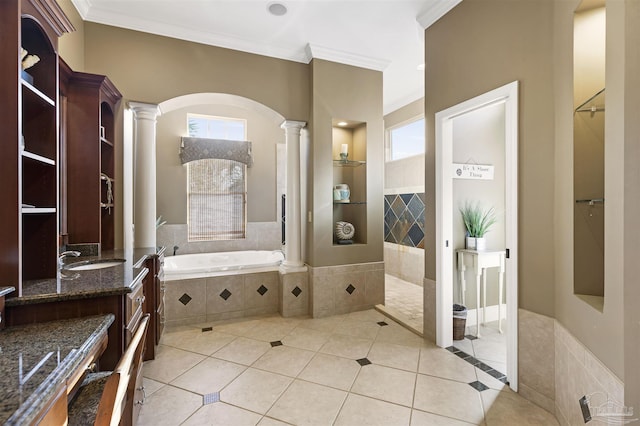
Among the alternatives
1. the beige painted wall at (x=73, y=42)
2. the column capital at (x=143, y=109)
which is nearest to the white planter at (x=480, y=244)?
the column capital at (x=143, y=109)

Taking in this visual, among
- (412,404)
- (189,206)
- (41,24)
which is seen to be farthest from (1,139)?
(189,206)

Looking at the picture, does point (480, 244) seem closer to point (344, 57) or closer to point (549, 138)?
point (549, 138)

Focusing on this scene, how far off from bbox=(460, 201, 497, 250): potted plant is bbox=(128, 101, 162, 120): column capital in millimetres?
3291

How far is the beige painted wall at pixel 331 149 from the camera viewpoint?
341 cm

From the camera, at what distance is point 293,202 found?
138 inches

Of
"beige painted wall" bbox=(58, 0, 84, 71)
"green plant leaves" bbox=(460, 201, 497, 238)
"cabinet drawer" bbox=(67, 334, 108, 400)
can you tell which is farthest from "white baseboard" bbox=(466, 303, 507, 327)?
"beige painted wall" bbox=(58, 0, 84, 71)

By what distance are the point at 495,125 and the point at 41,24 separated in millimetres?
3791

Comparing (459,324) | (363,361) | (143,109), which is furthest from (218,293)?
(459,324)

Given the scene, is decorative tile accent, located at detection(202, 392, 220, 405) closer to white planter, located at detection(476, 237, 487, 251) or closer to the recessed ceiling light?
white planter, located at detection(476, 237, 487, 251)

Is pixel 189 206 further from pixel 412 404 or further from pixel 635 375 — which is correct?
pixel 635 375

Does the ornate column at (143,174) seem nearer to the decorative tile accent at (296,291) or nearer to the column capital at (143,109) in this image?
the column capital at (143,109)

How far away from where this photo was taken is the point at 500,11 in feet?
6.93

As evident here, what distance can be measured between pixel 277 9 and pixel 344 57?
103 cm

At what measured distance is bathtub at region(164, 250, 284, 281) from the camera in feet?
10.6
